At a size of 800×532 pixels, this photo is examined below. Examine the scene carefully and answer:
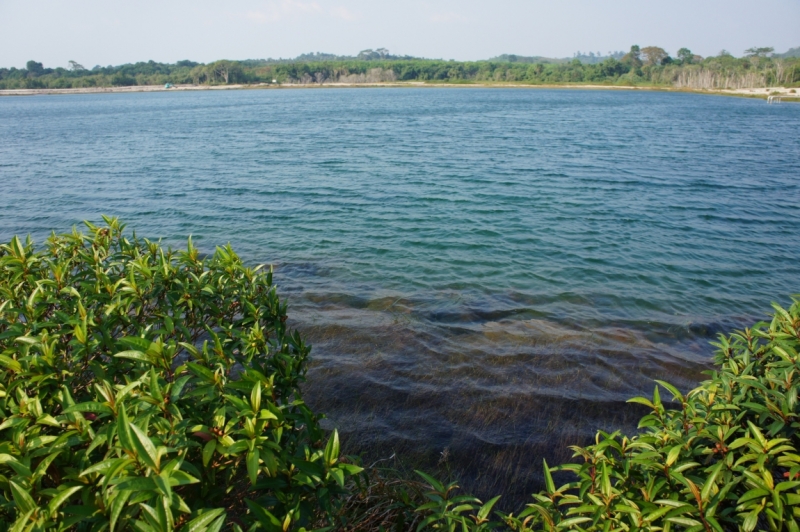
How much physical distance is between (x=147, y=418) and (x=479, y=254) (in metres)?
11.0

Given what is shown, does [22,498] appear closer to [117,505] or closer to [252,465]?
[117,505]

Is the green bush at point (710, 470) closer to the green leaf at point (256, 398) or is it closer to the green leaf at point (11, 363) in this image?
the green leaf at point (256, 398)

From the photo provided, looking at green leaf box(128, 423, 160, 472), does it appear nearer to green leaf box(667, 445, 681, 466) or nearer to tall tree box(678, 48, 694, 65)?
green leaf box(667, 445, 681, 466)

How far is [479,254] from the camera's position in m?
12.6

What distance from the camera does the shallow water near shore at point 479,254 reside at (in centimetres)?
664

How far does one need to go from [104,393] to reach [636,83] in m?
166

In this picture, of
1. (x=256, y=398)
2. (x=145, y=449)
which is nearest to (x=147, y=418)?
(x=145, y=449)

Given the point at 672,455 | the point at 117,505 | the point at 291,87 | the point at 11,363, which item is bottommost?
the point at 672,455

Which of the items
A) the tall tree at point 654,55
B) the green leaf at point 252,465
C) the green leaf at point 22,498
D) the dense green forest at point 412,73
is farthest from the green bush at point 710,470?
the tall tree at point 654,55

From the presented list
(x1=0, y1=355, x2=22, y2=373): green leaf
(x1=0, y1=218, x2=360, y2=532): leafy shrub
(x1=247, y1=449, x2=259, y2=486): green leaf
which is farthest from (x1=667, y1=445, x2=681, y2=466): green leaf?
(x1=0, y1=355, x2=22, y2=373): green leaf

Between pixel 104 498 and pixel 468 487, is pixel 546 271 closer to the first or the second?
pixel 468 487

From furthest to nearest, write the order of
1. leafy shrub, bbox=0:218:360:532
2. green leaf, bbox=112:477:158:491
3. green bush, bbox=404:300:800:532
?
green bush, bbox=404:300:800:532, leafy shrub, bbox=0:218:360:532, green leaf, bbox=112:477:158:491

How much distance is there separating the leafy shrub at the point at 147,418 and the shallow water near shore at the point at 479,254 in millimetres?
2994

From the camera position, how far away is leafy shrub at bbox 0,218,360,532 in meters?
1.97
